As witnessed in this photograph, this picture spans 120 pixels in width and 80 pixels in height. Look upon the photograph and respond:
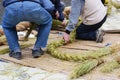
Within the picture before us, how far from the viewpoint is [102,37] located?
523 centimetres

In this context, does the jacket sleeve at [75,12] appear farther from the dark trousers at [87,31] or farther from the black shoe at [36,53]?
the black shoe at [36,53]

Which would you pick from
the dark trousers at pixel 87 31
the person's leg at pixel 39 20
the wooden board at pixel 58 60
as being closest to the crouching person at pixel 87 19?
the dark trousers at pixel 87 31

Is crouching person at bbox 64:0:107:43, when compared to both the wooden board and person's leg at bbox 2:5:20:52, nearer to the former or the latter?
the wooden board

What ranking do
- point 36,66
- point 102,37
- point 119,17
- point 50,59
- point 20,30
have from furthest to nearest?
point 119,17
point 20,30
point 102,37
point 50,59
point 36,66

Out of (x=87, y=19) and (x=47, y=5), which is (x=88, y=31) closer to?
(x=87, y=19)

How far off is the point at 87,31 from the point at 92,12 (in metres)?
0.33

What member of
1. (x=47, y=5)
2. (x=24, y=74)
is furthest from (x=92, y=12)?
(x=24, y=74)

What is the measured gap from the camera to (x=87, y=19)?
5305mm

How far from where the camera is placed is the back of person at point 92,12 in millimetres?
5219

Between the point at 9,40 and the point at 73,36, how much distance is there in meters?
1.07

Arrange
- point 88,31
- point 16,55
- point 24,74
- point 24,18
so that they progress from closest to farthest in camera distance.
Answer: point 24,74 < point 24,18 < point 16,55 < point 88,31

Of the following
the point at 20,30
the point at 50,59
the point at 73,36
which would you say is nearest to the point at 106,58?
the point at 50,59

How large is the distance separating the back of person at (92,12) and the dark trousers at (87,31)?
0.20 ft

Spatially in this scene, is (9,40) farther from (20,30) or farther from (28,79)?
(20,30)
